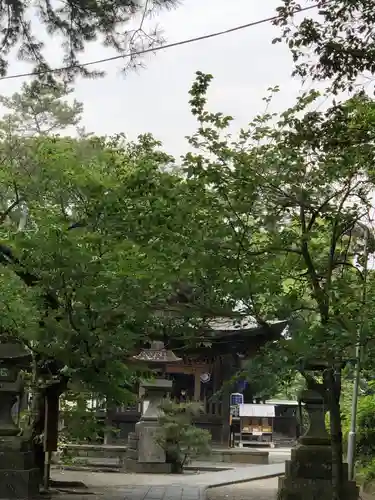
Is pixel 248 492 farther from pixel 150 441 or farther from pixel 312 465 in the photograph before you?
pixel 150 441

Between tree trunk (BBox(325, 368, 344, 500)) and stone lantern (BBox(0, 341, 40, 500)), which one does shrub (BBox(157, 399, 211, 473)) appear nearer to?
stone lantern (BBox(0, 341, 40, 500))

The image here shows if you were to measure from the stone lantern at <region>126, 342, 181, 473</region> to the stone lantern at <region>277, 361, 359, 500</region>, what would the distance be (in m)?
6.29

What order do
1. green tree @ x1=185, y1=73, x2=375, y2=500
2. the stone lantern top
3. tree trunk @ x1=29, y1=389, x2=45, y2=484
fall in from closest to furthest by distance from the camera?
green tree @ x1=185, y1=73, x2=375, y2=500
tree trunk @ x1=29, y1=389, x2=45, y2=484
the stone lantern top

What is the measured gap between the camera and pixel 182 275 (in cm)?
852

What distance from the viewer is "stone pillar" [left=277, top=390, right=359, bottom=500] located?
1130cm

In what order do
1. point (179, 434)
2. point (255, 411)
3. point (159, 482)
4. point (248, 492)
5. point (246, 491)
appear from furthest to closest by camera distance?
point (255, 411), point (179, 434), point (159, 482), point (246, 491), point (248, 492)

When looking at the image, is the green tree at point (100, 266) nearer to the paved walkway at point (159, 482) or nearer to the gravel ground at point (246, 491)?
the paved walkway at point (159, 482)

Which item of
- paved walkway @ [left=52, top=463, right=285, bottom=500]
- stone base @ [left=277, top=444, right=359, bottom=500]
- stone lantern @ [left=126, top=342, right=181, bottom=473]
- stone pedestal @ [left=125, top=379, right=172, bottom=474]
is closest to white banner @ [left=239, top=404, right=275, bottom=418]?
paved walkway @ [left=52, top=463, right=285, bottom=500]

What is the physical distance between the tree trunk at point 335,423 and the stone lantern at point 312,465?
5.39ft

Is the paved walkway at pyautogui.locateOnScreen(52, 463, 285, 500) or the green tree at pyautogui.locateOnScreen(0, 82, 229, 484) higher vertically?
the green tree at pyautogui.locateOnScreen(0, 82, 229, 484)

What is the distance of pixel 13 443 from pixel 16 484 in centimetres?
68

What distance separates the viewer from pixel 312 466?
1156 cm

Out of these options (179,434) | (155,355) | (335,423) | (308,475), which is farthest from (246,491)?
(335,423)

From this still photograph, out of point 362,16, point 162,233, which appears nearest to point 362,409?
point 162,233
